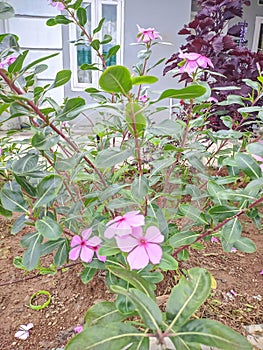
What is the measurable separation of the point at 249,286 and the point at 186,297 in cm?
87

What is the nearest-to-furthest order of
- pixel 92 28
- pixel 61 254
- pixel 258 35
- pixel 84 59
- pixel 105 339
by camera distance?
pixel 105 339 → pixel 61 254 → pixel 92 28 → pixel 84 59 → pixel 258 35

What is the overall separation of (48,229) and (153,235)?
23 centimetres

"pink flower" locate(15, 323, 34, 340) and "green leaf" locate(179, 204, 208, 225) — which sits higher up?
Answer: "green leaf" locate(179, 204, 208, 225)

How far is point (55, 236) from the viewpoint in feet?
2.01

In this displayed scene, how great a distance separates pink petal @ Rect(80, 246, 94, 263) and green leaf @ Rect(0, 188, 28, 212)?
15cm

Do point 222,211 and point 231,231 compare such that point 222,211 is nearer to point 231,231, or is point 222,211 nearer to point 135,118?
point 231,231

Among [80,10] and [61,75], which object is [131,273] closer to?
[61,75]

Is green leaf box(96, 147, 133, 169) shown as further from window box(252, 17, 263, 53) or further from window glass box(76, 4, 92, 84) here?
window box(252, 17, 263, 53)

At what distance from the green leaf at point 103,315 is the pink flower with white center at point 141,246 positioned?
0.10 m

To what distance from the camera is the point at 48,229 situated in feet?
2.07

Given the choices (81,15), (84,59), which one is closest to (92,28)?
(84,59)

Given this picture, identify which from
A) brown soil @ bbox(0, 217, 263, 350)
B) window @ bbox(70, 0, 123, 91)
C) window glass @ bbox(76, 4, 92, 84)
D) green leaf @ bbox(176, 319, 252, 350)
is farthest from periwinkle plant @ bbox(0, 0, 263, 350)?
window glass @ bbox(76, 4, 92, 84)

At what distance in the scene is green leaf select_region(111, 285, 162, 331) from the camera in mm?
408

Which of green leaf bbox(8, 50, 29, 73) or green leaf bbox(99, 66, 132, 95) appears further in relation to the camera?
green leaf bbox(8, 50, 29, 73)
